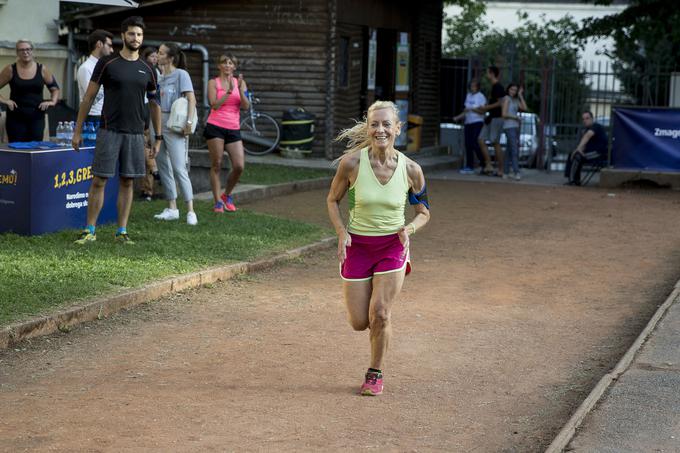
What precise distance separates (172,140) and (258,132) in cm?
1026

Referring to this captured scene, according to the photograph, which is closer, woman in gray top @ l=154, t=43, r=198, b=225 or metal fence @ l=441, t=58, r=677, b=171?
woman in gray top @ l=154, t=43, r=198, b=225

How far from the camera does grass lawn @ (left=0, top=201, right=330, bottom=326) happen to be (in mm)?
8422

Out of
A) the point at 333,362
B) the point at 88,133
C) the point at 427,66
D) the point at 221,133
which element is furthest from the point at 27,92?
the point at 427,66

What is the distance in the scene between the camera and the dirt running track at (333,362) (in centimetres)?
584

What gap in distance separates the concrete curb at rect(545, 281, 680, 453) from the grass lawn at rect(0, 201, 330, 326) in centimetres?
376

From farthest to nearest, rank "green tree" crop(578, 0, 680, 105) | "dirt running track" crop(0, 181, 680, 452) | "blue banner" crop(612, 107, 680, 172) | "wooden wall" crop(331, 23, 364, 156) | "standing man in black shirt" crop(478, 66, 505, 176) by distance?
"green tree" crop(578, 0, 680, 105)
"wooden wall" crop(331, 23, 364, 156)
"standing man in black shirt" crop(478, 66, 505, 176)
"blue banner" crop(612, 107, 680, 172)
"dirt running track" crop(0, 181, 680, 452)

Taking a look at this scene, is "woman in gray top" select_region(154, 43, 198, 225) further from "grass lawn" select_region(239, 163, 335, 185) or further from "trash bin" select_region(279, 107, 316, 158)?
"trash bin" select_region(279, 107, 316, 158)

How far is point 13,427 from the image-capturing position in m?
5.74

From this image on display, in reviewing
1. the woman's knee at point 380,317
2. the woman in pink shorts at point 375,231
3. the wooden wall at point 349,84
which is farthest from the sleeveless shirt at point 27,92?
the wooden wall at point 349,84

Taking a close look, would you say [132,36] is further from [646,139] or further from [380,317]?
[646,139]

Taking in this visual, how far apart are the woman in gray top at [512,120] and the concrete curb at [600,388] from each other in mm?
12581

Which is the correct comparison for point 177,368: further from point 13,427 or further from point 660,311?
point 660,311

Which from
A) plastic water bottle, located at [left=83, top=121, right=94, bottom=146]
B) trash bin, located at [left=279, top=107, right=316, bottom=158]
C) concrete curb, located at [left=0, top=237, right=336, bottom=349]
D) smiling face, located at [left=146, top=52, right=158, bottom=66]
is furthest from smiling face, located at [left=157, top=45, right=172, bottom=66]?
trash bin, located at [left=279, top=107, right=316, bottom=158]

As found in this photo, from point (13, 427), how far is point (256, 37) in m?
17.2
